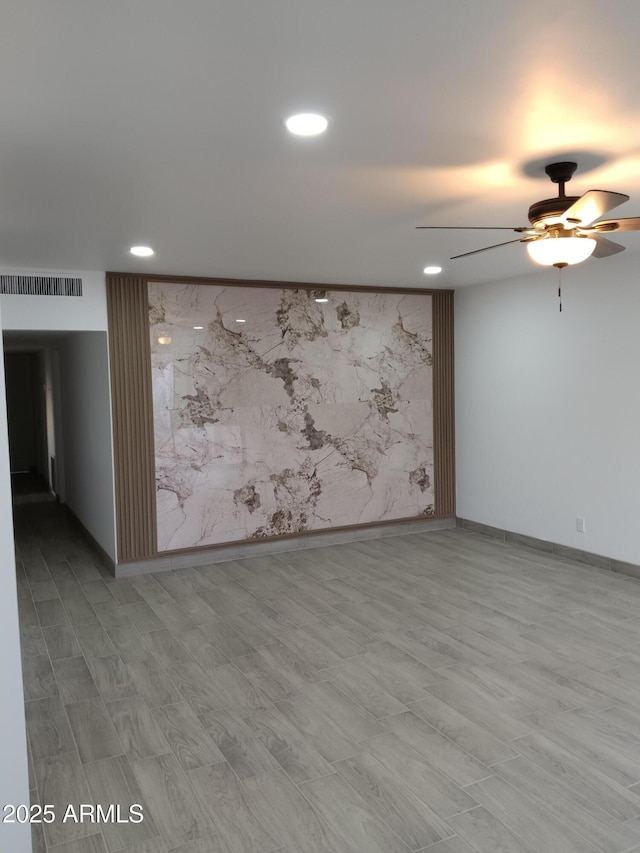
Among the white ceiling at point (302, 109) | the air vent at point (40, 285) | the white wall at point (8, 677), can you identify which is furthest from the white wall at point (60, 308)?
the white wall at point (8, 677)

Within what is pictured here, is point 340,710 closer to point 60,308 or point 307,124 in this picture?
point 307,124

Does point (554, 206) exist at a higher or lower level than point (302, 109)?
lower

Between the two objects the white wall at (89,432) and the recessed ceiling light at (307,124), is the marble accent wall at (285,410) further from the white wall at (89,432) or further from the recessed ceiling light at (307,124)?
the recessed ceiling light at (307,124)

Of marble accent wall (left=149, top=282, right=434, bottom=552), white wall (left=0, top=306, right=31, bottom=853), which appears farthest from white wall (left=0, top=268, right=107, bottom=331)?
white wall (left=0, top=306, right=31, bottom=853)

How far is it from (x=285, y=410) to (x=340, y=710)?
3480mm

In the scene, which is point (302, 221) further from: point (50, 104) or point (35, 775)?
point (35, 775)

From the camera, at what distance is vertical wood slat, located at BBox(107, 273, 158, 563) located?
560 cm

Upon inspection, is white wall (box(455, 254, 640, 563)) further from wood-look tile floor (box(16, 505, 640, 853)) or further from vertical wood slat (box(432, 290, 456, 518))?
wood-look tile floor (box(16, 505, 640, 853))

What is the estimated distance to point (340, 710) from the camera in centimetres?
326

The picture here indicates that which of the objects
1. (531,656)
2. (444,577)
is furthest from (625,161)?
(444,577)

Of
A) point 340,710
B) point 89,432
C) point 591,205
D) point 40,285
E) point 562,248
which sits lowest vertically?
point 340,710

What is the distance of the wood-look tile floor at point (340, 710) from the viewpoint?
242 centimetres

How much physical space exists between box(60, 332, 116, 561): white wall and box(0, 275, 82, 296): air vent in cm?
47

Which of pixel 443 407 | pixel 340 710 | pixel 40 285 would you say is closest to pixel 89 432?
pixel 40 285
